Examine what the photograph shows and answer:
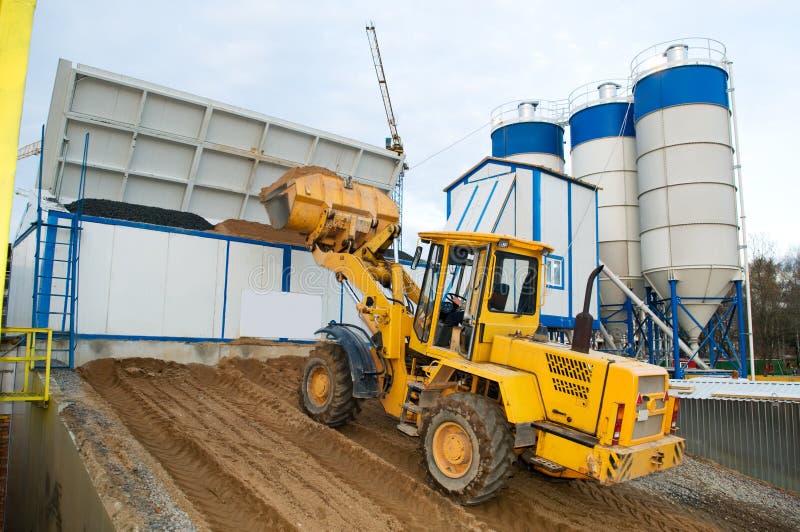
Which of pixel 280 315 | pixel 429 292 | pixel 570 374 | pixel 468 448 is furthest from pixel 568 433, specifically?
pixel 280 315

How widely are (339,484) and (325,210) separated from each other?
4.23 meters

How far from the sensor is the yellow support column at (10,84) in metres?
1.68

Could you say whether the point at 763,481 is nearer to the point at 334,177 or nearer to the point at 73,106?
the point at 334,177

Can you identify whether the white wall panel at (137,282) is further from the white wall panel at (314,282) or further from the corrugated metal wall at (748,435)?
the corrugated metal wall at (748,435)

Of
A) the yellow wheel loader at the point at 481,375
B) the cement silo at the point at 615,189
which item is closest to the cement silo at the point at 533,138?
the cement silo at the point at 615,189

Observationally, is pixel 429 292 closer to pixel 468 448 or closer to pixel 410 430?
pixel 410 430

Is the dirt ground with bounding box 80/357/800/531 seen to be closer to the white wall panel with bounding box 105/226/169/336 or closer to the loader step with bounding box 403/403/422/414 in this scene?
the loader step with bounding box 403/403/422/414

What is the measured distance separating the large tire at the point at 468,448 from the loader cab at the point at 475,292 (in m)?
0.70

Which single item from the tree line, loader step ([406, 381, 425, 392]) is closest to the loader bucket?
loader step ([406, 381, 425, 392])

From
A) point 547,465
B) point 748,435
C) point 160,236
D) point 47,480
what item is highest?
point 160,236

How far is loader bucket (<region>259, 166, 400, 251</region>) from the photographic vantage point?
26.3ft

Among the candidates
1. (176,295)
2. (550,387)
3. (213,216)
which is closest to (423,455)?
(550,387)

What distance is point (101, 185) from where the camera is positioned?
10.9 meters

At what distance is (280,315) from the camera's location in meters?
11.6
